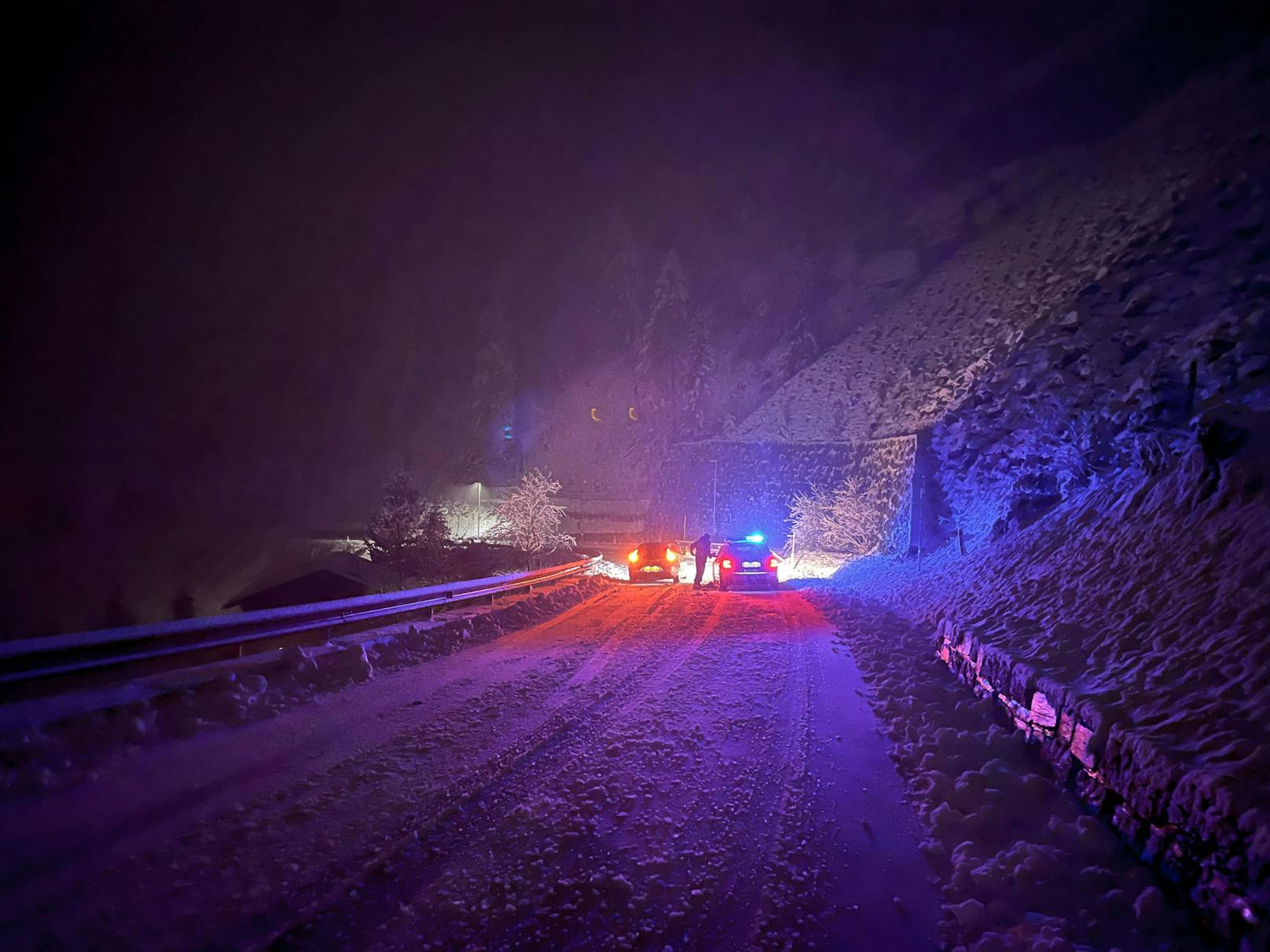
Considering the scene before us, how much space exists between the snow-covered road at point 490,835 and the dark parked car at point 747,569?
11.2m

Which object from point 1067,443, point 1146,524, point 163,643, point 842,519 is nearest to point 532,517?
point 842,519

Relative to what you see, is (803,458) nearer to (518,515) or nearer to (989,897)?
(518,515)

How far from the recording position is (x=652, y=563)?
2075cm

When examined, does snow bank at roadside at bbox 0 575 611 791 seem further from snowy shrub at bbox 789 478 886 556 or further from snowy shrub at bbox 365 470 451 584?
snowy shrub at bbox 365 470 451 584

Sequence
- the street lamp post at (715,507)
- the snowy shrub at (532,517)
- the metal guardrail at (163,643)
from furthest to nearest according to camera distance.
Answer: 1. the street lamp post at (715,507)
2. the snowy shrub at (532,517)
3. the metal guardrail at (163,643)

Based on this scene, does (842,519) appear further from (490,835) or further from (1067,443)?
(490,835)

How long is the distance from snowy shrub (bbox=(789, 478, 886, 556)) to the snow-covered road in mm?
18212

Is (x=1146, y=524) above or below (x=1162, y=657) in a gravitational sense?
above

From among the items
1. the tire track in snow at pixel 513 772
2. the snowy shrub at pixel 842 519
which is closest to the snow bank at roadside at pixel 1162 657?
the tire track in snow at pixel 513 772

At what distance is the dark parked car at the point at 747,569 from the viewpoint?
1795 centimetres

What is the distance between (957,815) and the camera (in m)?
4.07

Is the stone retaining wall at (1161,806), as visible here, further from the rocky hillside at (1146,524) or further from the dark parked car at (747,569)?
the dark parked car at (747,569)

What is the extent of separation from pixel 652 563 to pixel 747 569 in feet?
13.0

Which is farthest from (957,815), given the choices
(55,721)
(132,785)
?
(55,721)
